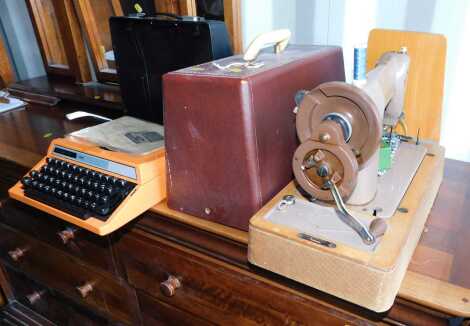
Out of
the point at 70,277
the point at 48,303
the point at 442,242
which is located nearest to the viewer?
the point at 442,242

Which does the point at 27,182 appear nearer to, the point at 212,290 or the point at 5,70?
→ the point at 212,290

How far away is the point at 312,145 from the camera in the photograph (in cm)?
59

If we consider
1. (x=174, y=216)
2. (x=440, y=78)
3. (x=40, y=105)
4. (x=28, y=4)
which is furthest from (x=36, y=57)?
(x=440, y=78)

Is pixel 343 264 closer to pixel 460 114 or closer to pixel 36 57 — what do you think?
pixel 460 114

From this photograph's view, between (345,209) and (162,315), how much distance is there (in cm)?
61

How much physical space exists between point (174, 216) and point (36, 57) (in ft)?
5.84

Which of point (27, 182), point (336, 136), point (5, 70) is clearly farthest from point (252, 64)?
point (5, 70)

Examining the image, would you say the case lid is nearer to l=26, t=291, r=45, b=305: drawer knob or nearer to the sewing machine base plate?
the sewing machine base plate

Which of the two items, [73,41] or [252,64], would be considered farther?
[73,41]

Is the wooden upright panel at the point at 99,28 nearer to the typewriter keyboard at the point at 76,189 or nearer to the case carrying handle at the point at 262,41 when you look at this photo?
the typewriter keyboard at the point at 76,189

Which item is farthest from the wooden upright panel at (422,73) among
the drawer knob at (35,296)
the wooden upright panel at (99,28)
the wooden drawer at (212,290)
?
the drawer knob at (35,296)

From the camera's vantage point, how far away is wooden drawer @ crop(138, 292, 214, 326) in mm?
917

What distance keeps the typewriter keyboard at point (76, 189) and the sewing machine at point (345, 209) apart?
34cm

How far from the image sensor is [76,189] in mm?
883
